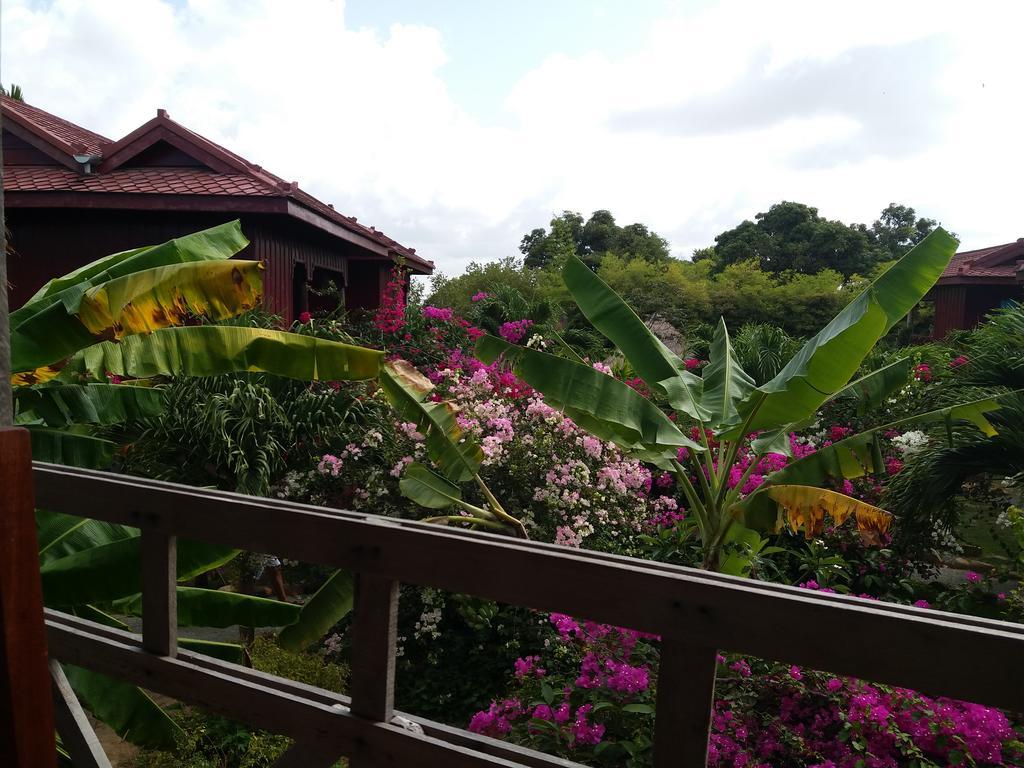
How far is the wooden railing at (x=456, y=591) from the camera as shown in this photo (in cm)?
125

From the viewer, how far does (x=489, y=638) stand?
5.54 m

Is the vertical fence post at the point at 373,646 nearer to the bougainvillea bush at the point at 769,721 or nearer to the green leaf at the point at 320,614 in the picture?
the green leaf at the point at 320,614

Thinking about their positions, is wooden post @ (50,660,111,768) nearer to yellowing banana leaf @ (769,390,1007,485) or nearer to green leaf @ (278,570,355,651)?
green leaf @ (278,570,355,651)

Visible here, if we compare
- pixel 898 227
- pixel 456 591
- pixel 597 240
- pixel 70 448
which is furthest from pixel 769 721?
pixel 898 227

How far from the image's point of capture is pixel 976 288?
21344 millimetres

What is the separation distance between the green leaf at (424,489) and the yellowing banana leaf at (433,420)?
117 millimetres

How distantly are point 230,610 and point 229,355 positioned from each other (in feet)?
3.51

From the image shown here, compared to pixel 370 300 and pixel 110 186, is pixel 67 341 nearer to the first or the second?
pixel 110 186

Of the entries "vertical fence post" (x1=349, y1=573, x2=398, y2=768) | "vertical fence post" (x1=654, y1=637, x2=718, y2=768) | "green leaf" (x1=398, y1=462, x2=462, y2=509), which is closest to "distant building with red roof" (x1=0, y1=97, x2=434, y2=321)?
"green leaf" (x1=398, y1=462, x2=462, y2=509)

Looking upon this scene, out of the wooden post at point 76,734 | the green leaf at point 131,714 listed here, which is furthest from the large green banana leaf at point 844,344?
the wooden post at point 76,734

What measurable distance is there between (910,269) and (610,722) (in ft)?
11.2

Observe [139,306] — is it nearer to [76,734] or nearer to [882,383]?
[76,734]

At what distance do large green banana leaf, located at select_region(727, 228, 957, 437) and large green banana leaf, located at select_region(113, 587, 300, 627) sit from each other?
2746mm

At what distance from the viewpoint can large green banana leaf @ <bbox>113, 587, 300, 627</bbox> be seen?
2963 millimetres
